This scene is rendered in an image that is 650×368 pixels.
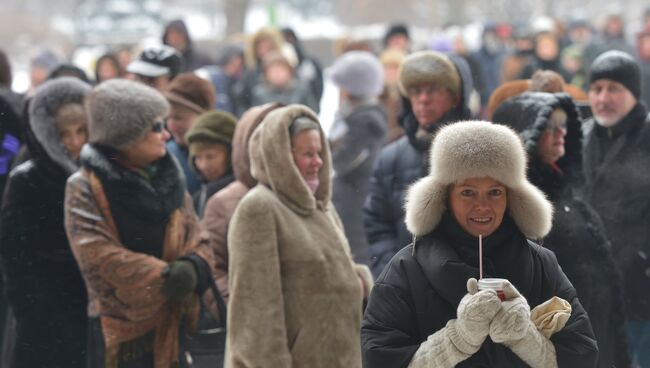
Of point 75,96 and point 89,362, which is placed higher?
point 75,96

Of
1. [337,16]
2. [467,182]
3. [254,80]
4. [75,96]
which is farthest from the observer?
[337,16]

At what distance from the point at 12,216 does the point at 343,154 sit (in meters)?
3.20

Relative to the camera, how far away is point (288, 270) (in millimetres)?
5484

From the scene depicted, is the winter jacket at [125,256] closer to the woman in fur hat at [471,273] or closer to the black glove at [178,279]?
the black glove at [178,279]

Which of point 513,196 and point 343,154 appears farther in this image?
point 343,154

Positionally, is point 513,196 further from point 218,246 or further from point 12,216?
point 12,216

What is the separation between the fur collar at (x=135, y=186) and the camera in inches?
237

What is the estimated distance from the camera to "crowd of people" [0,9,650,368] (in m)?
4.11

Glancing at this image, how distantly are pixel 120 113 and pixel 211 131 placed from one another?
1.27m

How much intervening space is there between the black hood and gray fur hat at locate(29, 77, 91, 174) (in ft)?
Answer: 7.38

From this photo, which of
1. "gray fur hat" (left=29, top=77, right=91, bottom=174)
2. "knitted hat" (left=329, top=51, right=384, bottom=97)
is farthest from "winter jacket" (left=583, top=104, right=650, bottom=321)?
"knitted hat" (left=329, top=51, right=384, bottom=97)

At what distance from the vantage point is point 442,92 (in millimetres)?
7047

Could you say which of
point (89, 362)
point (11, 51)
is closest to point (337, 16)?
point (11, 51)

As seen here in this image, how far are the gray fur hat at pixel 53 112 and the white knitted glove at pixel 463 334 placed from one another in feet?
10.4
